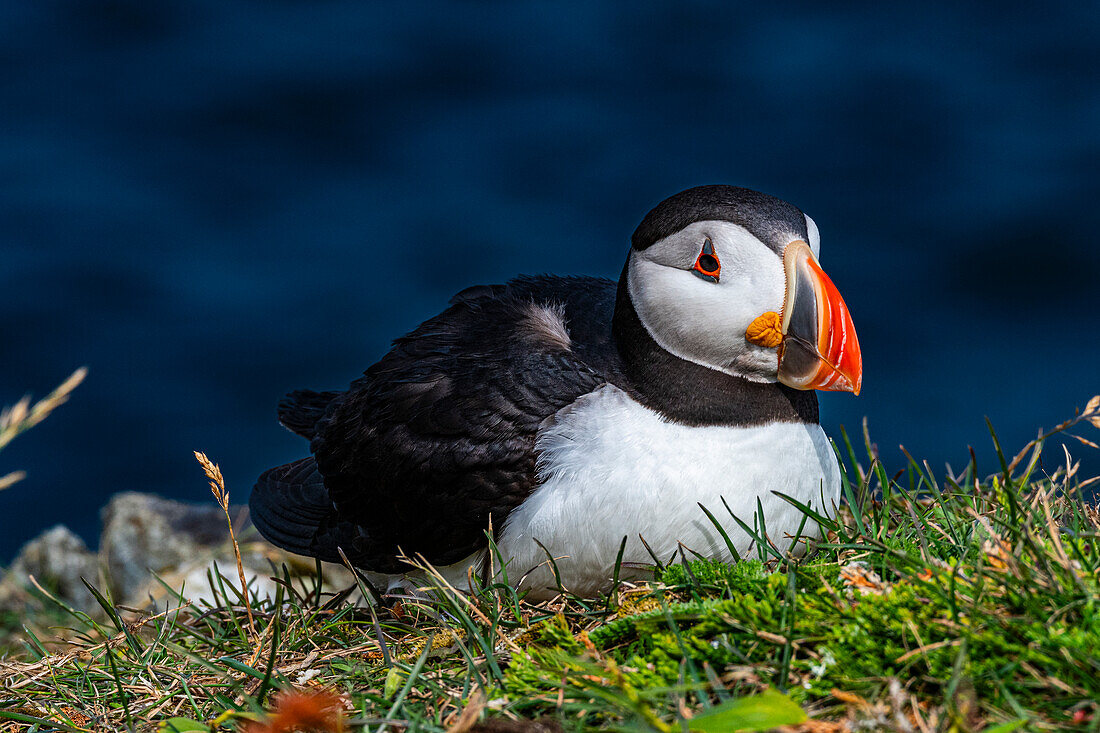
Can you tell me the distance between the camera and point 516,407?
10.9ft

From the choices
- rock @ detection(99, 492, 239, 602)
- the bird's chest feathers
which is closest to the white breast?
the bird's chest feathers

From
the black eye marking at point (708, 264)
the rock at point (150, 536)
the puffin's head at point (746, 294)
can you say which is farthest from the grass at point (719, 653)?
the rock at point (150, 536)

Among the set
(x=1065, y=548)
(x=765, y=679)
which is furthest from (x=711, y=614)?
(x=1065, y=548)

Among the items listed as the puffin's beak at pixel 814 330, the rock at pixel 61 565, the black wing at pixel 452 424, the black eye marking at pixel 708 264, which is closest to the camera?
the puffin's beak at pixel 814 330

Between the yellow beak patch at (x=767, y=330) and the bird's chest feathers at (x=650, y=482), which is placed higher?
the yellow beak patch at (x=767, y=330)

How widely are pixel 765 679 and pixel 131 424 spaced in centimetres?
665

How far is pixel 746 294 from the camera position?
3104mm

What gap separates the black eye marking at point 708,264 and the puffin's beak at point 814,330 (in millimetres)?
190

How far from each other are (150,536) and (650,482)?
148 inches

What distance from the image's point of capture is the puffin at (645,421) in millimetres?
3094

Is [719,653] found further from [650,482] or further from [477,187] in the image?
[477,187]

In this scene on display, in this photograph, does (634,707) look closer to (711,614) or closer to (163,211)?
(711,614)

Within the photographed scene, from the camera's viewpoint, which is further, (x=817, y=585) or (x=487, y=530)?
(x=487, y=530)

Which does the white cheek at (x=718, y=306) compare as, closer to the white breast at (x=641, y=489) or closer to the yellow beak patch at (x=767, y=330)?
the yellow beak patch at (x=767, y=330)
